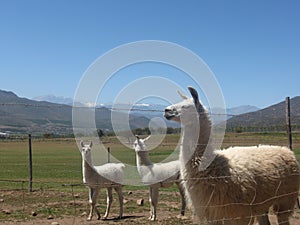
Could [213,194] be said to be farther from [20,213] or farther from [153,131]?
[20,213]

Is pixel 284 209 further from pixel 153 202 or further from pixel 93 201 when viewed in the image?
pixel 93 201

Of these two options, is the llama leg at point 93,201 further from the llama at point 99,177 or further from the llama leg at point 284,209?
the llama leg at point 284,209

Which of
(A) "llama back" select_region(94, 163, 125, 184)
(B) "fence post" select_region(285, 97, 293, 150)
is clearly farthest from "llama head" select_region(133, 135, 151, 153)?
(B) "fence post" select_region(285, 97, 293, 150)

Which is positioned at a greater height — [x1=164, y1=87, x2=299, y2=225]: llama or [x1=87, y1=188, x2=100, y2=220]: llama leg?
[x1=164, y1=87, x2=299, y2=225]: llama

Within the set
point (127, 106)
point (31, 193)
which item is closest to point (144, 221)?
point (127, 106)

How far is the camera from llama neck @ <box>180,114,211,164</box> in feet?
21.3

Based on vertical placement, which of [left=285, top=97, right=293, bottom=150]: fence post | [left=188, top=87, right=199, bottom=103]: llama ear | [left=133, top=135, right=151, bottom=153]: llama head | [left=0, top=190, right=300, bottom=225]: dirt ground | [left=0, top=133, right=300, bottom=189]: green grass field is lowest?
[left=0, top=190, right=300, bottom=225]: dirt ground

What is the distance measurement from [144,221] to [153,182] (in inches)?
47.5

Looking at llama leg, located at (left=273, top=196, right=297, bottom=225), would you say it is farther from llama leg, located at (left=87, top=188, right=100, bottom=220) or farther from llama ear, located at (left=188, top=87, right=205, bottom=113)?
llama leg, located at (left=87, top=188, right=100, bottom=220)

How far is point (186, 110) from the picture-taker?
6512 mm

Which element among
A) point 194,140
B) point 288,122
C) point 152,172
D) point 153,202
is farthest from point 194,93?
point 152,172

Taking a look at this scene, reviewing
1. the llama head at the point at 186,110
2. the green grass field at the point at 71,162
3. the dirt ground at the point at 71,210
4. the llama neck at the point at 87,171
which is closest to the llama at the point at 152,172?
the dirt ground at the point at 71,210

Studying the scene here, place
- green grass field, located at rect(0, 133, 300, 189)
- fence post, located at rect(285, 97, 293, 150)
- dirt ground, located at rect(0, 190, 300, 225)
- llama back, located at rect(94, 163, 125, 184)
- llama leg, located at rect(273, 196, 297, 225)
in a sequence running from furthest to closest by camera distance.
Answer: green grass field, located at rect(0, 133, 300, 189), llama back, located at rect(94, 163, 125, 184), dirt ground, located at rect(0, 190, 300, 225), fence post, located at rect(285, 97, 293, 150), llama leg, located at rect(273, 196, 297, 225)

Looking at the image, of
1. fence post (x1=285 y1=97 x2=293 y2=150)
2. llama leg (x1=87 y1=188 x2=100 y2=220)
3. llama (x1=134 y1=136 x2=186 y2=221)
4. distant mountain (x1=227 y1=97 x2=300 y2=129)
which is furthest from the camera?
distant mountain (x1=227 y1=97 x2=300 y2=129)
